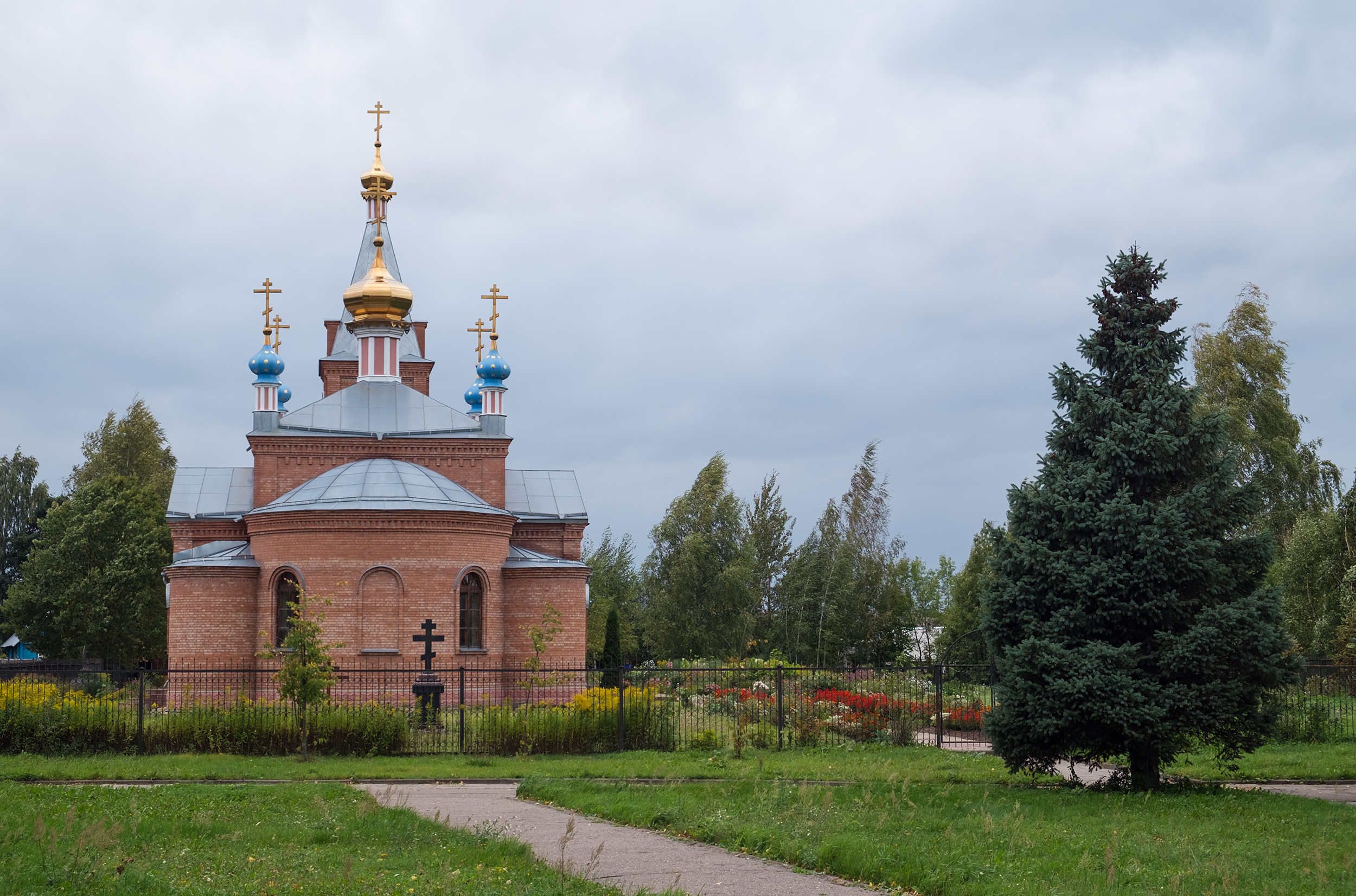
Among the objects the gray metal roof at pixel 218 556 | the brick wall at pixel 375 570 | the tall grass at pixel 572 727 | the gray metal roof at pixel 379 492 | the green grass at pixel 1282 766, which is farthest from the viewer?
the gray metal roof at pixel 218 556

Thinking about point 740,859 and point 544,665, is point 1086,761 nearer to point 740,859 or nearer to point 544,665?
point 740,859

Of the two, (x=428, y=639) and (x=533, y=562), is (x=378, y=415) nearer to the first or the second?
(x=533, y=562)

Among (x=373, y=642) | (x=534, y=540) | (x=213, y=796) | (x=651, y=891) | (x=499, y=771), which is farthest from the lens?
(x=534, y=540)

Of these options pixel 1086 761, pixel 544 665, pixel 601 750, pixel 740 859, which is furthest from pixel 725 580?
pixel 740 859

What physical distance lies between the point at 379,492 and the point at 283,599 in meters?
2.90

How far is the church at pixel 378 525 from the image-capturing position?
23.3 m

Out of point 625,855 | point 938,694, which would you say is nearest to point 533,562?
point 938,694

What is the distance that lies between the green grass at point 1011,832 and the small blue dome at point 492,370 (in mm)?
15685

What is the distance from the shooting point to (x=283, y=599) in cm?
2405

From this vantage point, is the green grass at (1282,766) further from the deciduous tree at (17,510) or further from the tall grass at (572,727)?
the deciduous tree at (17,510)

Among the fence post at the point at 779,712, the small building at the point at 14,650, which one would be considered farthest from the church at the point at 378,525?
the small building at the point at 14,650

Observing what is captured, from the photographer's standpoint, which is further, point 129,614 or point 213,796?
point 129,614

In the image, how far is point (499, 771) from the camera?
1472 centimetres

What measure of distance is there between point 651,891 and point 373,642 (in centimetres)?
1653
